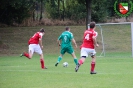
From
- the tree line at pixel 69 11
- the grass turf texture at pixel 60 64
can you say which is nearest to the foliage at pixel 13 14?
the tree line at pixel 69 11

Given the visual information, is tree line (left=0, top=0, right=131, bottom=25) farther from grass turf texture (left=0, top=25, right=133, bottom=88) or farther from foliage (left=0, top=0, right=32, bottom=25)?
grass turf texture (left=0, top=25, right=133, bottom=88)

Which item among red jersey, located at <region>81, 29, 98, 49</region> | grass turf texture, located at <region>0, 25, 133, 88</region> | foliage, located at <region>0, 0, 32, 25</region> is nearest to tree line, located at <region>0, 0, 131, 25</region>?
foliage, located at <region>0, 0, 32, 25</region>

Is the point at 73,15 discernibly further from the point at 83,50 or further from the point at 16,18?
the point at 83,50

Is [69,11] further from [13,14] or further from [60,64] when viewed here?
[60,64]

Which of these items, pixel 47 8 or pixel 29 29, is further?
pixel 47 8

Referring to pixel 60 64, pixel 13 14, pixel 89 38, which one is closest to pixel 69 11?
pixel 13 14

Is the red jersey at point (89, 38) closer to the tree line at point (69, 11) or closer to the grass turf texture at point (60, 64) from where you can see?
the grass turf texture at point (60, 64)

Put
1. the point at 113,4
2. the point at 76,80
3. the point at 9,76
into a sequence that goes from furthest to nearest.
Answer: the point at 113,4 → the point at 9,76 → the point at 76,80

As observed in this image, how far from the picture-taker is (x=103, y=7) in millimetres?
55406

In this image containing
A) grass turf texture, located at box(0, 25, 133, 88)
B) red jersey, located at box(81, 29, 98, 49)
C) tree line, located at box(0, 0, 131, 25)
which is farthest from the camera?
tree line, located at box(0, 0, 131, 25)

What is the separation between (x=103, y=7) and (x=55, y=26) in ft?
24.6

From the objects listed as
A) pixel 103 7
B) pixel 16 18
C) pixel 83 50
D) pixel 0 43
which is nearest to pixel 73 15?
pixel 103 7

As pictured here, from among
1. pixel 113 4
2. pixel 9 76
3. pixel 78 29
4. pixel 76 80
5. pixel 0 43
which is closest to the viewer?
pixel 76 80

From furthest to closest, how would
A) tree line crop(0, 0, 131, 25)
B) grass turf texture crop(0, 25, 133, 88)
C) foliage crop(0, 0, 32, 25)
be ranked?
tree line crop(0, 0, 131, 25)
foliage crop(0, 0, 32, 25)
grass turf texture crop(0, 25, 133, 88)
